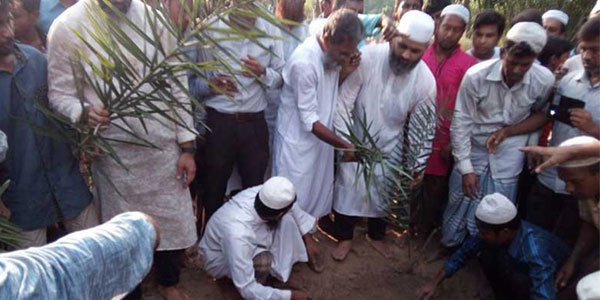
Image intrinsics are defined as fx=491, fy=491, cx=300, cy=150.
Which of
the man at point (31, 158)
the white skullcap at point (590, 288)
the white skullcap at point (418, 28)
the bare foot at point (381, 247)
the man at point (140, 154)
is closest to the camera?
the white skullcap at point (590, 288)

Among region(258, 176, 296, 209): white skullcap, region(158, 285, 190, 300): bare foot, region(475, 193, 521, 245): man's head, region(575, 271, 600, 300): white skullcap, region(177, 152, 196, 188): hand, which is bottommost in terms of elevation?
region(158, 285, 190, 300): bare foot

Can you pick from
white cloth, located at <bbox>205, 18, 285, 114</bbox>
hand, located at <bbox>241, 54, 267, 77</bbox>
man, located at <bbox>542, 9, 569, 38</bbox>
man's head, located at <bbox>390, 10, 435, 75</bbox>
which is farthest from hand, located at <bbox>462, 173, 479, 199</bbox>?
man, located at <bbox>542, 9, 569, 38</bbox>

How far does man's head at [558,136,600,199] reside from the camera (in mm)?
2311

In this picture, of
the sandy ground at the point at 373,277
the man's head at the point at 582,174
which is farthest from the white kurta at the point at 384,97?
the man's head at the point at 582,174

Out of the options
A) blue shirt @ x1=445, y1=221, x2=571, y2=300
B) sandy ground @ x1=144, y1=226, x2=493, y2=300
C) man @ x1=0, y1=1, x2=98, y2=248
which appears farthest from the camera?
sandy ground @ x1=144, y1=226, x2=493, y2=300

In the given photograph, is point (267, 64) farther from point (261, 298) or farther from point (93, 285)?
point (93, 285)

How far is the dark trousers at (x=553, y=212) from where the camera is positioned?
305cm

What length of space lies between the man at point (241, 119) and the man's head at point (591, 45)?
182 centimetres

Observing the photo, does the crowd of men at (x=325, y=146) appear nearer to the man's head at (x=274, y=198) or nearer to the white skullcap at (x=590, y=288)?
the man's head at (x=274, y=198)

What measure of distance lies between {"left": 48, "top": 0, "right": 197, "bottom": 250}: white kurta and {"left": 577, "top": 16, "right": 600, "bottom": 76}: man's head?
2.29 meters

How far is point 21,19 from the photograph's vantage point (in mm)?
2854

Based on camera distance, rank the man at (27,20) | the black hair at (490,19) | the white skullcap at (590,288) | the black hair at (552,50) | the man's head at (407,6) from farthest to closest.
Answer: the man's head at (407,6) → the black hair at (552,50) → the black hair at (490,19) → the man at (27,20) → the white skullcap at (590,288)

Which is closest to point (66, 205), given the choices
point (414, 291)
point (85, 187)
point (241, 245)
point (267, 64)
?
point (85, 187)

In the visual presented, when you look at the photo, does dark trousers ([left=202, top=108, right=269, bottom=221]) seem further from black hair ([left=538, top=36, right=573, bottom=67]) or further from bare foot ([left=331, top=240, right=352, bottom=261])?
black hair ([left=538, top=36, right=573, bottom=67])
